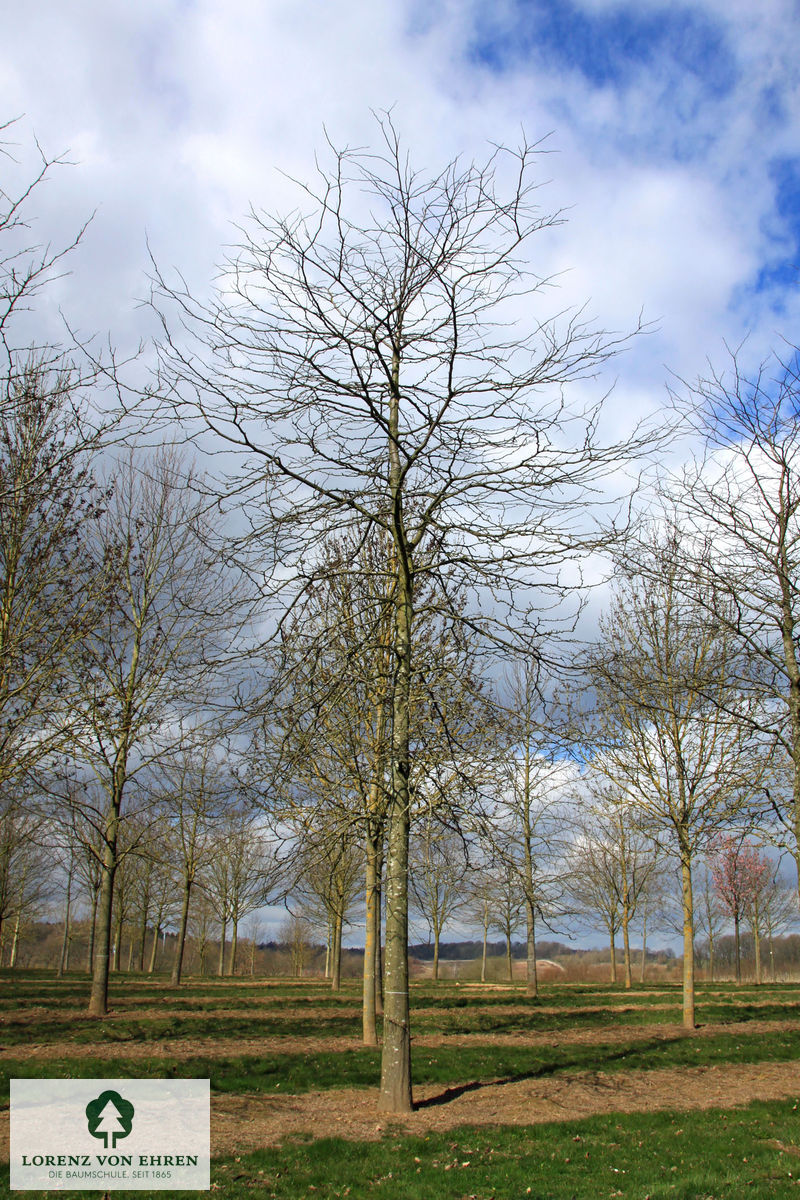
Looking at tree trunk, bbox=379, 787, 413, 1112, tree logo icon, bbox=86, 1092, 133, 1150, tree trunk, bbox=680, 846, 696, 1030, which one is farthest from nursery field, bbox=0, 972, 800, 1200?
tree logo icon, bbox=86, 1092, 133, 1150

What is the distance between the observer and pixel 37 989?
62.9 feet

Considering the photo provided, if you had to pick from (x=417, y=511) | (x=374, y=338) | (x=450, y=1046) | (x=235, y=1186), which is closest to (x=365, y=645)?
(x=417, y=511)

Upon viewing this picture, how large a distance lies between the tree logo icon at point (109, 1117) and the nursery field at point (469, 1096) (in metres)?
0.66

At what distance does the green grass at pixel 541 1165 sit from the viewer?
17.5 feet

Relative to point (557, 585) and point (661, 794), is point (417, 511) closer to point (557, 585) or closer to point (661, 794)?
point (557, 585)

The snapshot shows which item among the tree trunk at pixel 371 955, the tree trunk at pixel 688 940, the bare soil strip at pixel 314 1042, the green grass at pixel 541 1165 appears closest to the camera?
the green grass at pixel 541 1165

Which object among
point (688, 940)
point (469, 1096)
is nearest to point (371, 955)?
point (469, 1096)

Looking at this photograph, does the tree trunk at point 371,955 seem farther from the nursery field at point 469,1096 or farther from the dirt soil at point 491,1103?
the dirt soil at point 491,1103

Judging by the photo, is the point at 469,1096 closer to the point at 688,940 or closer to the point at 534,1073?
the point at 534,1073

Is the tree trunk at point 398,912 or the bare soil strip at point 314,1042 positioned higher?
the tree trunk at point 398,912

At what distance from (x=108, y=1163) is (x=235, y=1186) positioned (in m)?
1.07

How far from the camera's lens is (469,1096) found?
8.07 meters

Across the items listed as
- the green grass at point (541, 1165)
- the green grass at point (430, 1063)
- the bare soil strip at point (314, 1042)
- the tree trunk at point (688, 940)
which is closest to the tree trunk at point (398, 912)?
the green grass at point (541, 1165)

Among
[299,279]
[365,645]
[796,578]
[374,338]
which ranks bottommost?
[365,645]
